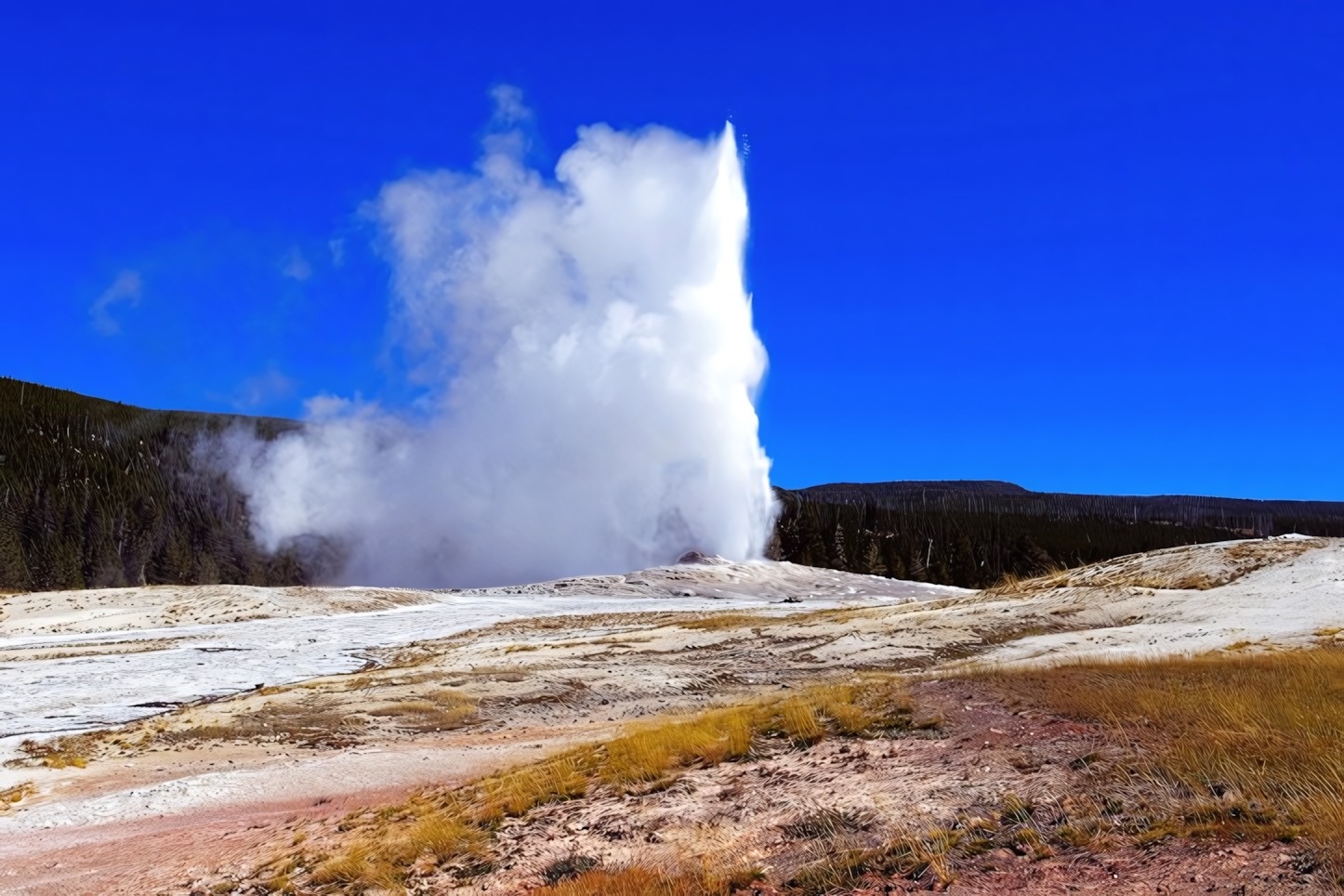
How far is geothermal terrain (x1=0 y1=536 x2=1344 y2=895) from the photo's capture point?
807 cm

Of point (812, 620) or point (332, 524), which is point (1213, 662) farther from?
point (332, 524)

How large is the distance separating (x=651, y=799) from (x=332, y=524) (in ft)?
288

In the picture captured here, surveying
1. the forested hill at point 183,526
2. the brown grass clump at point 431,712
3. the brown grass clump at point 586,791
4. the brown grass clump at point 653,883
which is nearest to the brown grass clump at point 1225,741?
the brown grass clump at point 586,791

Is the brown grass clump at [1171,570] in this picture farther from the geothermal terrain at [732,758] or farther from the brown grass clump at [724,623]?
the brown grass clump at [724,623]

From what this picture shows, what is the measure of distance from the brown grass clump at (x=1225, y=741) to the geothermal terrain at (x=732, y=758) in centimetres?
4

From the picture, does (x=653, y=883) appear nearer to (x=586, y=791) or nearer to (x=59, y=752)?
(x=586, y=791)

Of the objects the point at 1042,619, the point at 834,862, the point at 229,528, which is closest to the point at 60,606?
the point at 1042,619

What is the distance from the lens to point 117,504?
95.9 meters

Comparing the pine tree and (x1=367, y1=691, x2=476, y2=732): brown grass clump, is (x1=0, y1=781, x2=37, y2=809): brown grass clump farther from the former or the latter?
the pine tree

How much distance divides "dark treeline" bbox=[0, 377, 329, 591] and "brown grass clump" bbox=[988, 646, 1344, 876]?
3361 inches

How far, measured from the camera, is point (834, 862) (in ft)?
27.0

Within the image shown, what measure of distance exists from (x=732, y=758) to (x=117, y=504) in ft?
320

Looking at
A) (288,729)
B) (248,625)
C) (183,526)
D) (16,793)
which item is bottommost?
(16,793)

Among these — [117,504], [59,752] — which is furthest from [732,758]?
[117,504]
